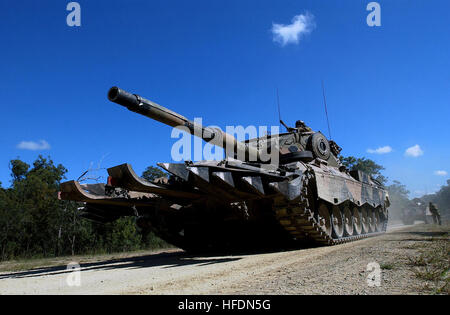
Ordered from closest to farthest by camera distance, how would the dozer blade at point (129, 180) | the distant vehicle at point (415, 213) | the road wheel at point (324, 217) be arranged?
1. the dozer blade at point (129, 180)
2. the road wheel at point (324, 217)
3. the distant vehicle at point (415, 213)

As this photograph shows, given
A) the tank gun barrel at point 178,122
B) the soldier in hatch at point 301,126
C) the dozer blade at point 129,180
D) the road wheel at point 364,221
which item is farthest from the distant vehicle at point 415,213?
the dozer blade at point 129,180

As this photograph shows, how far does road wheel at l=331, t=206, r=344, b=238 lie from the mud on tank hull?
0.03m

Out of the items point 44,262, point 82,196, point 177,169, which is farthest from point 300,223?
point 44,262

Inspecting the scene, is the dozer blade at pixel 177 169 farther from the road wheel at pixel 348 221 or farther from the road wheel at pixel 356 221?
the road wheel at pixel 356 221

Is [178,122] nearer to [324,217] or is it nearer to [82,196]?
[82,196]

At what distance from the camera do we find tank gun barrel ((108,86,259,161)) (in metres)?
5.45

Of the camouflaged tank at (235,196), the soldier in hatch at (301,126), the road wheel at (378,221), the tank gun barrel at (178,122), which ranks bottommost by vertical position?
the road wheel at (378,221)

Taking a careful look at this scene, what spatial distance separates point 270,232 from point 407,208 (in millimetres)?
25368

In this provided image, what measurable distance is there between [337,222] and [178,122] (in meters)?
6.44

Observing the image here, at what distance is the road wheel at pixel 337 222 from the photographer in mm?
9695

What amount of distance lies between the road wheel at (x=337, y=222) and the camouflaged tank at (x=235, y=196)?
3 cm

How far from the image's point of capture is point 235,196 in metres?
7.26

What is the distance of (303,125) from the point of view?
39.6 ft
